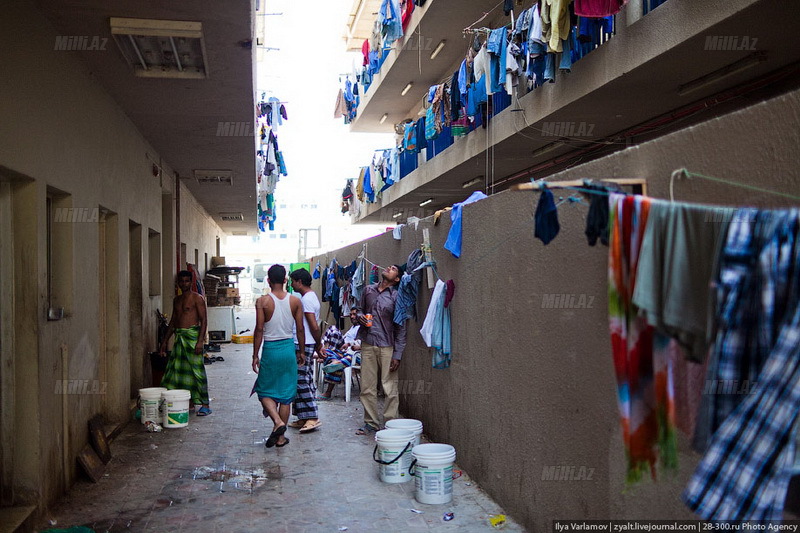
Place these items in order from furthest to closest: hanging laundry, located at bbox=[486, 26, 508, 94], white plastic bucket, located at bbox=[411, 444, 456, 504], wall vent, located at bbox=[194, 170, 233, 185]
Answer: wall vent, located at bbox=[194, 170, 233, 185] < hanging laundry, located at bbox=[486, 26, 508, 94] < white plastic bucket, located at bbox=[411, 444, 456, 504]

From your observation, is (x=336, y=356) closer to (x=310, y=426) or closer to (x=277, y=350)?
(x=310, y=426)

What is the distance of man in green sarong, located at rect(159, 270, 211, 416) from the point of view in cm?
938

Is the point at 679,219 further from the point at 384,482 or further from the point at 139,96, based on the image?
the point at 139,96

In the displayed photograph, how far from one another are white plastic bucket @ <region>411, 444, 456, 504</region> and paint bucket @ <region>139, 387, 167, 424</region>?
437cm

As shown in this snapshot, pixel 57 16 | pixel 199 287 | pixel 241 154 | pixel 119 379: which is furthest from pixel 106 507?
pixel 199 287

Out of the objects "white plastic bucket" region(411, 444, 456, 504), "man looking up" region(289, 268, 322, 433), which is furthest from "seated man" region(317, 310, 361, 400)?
"white plastic bucket" region(411, 444, 456, 504)

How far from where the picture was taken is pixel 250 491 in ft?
19.8

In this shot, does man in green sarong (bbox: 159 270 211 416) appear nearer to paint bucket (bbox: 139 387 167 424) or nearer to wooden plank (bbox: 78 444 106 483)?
paint bucket (bbox: 139 387 167 424)

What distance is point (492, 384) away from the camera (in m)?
5.66

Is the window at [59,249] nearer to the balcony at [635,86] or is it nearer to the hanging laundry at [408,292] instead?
the hanging laundry at [408,292]

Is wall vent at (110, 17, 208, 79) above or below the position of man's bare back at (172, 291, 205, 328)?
above

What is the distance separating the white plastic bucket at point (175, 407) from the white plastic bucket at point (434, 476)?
401 centimetres

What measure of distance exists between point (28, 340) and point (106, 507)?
151 cm

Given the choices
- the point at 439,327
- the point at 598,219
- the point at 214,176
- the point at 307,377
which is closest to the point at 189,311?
the point at 307,377
